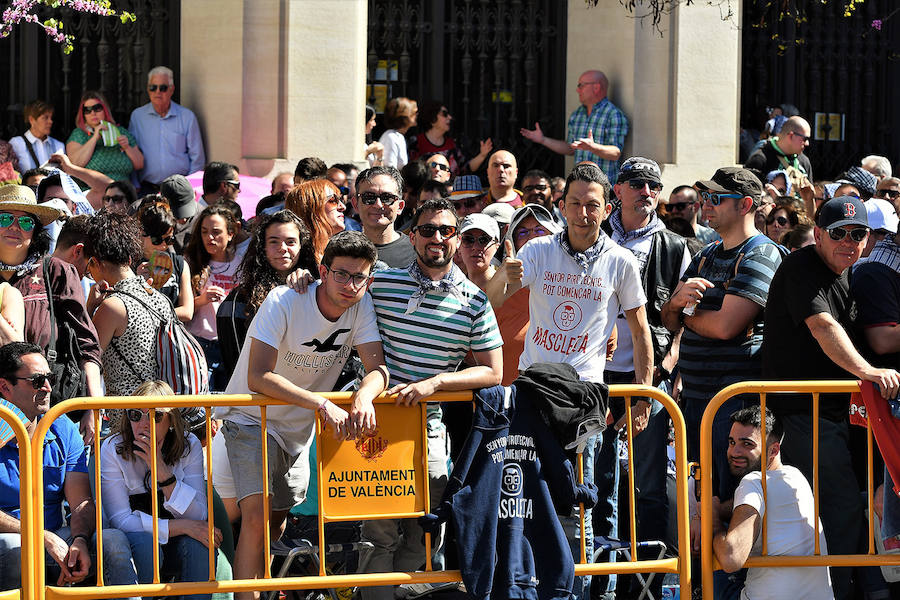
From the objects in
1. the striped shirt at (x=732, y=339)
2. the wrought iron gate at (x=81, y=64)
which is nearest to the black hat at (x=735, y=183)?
the striped shirt at (x=732, y=339)

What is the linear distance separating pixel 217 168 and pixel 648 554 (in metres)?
5.08

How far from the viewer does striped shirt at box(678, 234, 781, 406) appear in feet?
25.5

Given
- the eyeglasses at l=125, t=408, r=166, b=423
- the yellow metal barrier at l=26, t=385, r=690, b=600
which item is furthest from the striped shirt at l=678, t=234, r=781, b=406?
the eyeglasses at l=125, t=408, r=166, b=423

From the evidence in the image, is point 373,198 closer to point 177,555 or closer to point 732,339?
point 732,339

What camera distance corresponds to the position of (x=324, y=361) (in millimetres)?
7098

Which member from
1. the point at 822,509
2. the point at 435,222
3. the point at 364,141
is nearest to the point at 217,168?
the point at 364,141

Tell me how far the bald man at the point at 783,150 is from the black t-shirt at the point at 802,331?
6211mm

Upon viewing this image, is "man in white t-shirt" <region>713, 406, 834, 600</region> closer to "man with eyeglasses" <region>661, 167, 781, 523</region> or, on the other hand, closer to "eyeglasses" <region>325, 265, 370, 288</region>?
"man with eyeglasses" <region>661, 167, 781, 523</region>

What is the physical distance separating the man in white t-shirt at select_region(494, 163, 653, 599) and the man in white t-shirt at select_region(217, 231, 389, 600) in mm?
1065

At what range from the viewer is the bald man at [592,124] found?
14.3 meters

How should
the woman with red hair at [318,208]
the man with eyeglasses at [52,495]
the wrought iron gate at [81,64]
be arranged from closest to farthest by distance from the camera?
the man with eyeglasses at [52,495], the woman with red hair at [318,208], the wrought iron gate at [81,64]

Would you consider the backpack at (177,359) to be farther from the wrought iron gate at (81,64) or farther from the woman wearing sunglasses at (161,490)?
the wrought iron gate at (81,64)

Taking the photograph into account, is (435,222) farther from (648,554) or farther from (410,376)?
(648,554)

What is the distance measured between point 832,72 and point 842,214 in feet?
31.8
